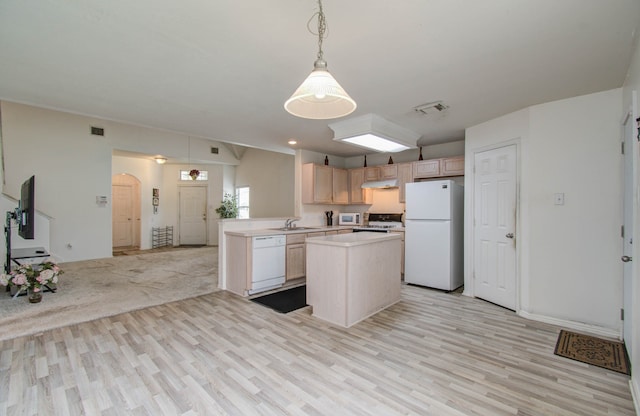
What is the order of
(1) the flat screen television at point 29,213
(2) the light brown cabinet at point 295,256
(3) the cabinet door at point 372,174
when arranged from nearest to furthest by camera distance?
(1) the flat screen television at point 29,213 → (2) the light brown cabinet at point 295,256 → (3) the cabinet door at point 372,174

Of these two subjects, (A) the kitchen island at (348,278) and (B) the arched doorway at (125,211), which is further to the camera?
(B) the arched doorway at (125,211)

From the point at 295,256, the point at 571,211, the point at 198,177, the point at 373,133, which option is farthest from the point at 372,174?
the point at 198,177

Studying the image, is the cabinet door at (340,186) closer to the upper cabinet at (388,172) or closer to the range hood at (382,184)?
the range hood at (382,184)

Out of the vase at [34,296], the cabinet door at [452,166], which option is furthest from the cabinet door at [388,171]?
the vase at [34,296]

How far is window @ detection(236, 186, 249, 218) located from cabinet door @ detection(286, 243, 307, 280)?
519cm

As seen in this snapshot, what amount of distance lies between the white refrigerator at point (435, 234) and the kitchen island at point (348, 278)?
1193mm

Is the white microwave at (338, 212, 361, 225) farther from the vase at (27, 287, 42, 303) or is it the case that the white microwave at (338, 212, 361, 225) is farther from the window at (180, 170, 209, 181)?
the window at (180, 170, 209, 181)

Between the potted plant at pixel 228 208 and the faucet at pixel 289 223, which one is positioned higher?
the potted plant at pixel 228 208

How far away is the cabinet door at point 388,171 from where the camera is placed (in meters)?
5.46

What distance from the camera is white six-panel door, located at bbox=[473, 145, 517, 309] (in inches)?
140

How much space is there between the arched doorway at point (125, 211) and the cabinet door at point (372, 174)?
22.8ft

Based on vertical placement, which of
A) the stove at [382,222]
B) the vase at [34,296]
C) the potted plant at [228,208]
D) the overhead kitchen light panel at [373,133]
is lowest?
the vase at [34,296]

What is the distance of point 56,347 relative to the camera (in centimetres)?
255

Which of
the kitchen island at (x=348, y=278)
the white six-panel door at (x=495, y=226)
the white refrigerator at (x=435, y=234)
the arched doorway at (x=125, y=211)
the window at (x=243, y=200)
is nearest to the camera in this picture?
Result: the kitchen island at (x=348, y=278)
